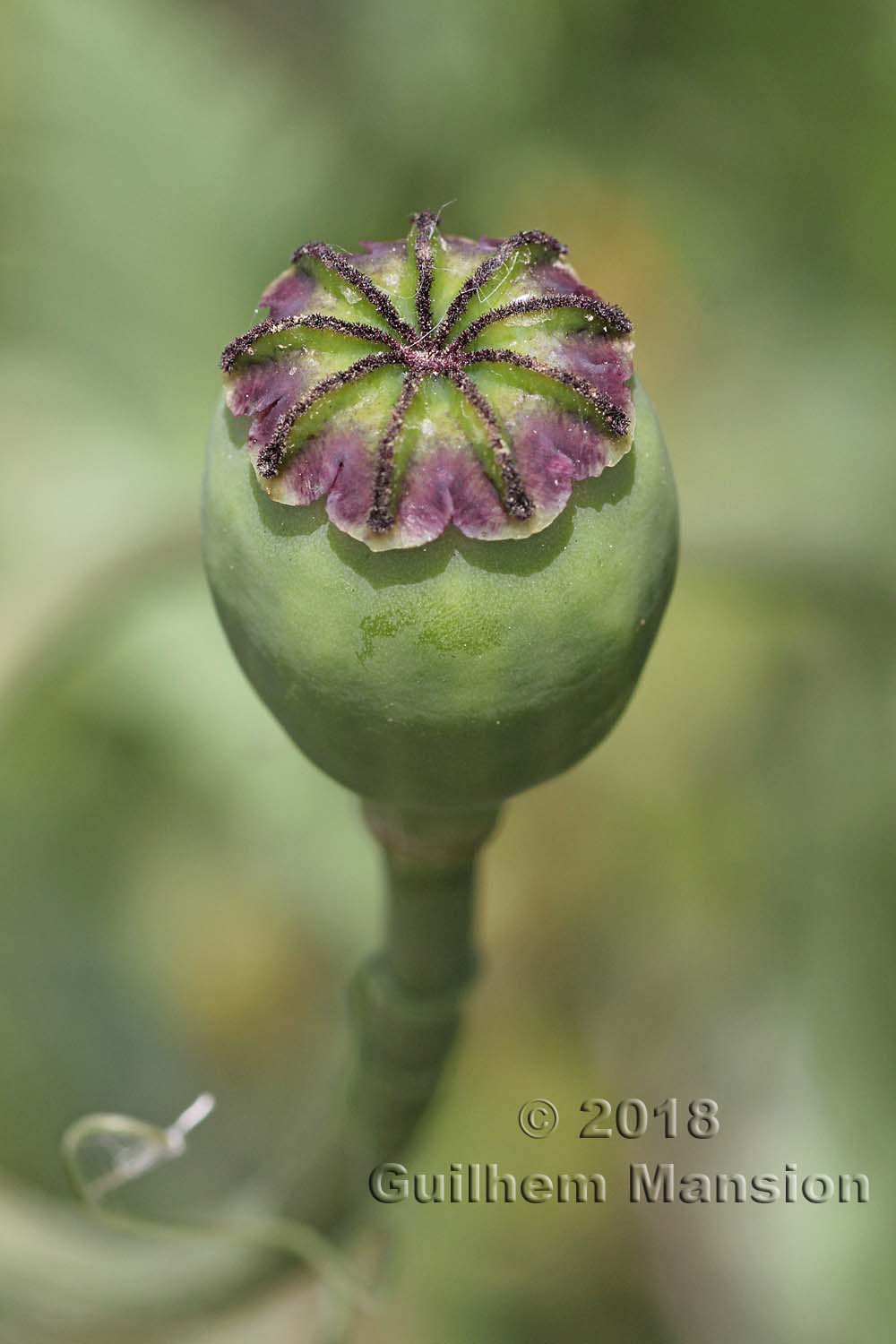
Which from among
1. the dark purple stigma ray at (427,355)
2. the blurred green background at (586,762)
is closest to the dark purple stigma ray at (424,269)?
the dark purple stigma ray at (427,355)

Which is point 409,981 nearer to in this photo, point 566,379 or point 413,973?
point 413,973

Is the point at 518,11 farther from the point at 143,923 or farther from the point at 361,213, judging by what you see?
the point at 143,923

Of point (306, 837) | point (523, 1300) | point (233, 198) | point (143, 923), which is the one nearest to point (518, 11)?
point (233, 198)

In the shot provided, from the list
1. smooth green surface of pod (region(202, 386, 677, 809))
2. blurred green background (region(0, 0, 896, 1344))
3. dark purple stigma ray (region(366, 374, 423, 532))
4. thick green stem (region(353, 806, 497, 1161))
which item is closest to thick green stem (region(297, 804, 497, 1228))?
thick green stem (region(353, 806, 497, 1161))

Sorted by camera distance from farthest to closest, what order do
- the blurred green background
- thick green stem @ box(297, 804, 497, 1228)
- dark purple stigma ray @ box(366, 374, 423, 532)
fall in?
the blurred green background → thick green stem @ box(297, 804, 497, 1228) → dark purple stigma ray @ box(366, 374, 423, 532)

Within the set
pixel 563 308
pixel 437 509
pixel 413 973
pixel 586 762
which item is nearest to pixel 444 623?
pixel 437 509

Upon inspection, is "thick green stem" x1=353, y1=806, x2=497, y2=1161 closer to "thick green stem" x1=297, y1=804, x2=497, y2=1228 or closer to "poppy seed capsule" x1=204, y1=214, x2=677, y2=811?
"thick green stem" x1=297, y1=804, x2=497, y2=1228
